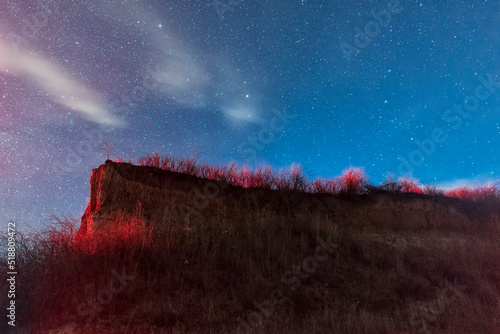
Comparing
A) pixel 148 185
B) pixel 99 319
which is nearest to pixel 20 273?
pixel 99 319

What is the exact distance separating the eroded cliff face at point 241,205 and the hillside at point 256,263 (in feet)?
0.16

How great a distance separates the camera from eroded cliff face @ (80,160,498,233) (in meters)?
8.91

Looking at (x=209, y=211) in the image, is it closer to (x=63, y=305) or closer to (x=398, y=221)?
(x=63, y=305)

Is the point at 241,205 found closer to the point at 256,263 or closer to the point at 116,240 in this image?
the point at 256,263

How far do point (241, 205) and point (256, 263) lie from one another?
307 centimetres

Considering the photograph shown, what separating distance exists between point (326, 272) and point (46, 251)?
735cm

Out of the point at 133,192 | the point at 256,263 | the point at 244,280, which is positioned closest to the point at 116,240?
the point at 133,192

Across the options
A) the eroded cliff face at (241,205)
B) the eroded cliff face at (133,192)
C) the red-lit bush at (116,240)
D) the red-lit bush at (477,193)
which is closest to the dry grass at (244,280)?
the red-lit bush at (116,240)

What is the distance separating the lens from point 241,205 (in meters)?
10.3

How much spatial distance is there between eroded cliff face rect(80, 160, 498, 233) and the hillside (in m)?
0.05

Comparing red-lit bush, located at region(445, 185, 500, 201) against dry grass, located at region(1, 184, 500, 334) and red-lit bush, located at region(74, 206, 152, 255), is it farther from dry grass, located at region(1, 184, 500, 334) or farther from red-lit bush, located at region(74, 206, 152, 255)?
red-lit bush, located at region(74, 206, 152, 255)

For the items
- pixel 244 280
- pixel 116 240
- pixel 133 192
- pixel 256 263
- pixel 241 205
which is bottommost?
pixel 244 280

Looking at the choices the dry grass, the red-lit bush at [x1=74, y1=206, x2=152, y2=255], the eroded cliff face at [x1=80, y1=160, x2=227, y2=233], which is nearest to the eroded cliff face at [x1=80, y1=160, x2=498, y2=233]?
the eroded cliff face at [x1=80, y1=160, x2=227, y2=233]

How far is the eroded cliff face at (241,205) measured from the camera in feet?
29.2
